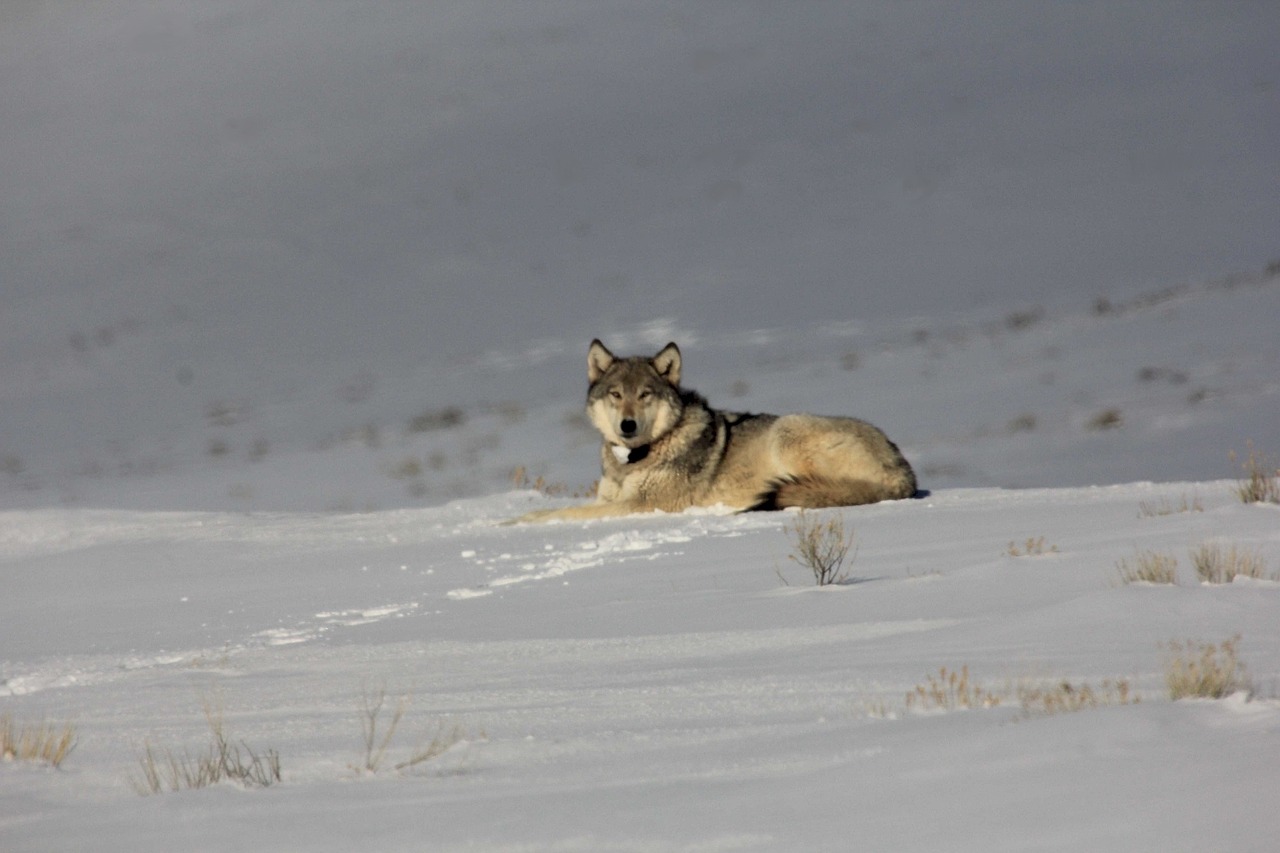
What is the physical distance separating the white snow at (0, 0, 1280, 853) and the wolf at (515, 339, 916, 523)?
2.00 ft

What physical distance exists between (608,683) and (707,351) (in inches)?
958

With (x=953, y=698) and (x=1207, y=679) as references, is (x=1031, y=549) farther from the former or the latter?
(x=1207, y=679)

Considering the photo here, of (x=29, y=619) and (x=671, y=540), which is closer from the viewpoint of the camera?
(x=29, y=619)

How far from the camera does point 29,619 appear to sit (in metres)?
8.08

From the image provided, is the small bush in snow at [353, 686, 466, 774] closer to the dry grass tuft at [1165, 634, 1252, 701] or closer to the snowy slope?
the snowy slope

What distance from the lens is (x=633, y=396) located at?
11.6 meters

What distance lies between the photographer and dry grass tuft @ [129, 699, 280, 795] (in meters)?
3.64

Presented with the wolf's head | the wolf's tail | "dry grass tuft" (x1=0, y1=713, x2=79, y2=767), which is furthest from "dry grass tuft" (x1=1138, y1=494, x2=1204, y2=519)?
"dry grass tuft" (x1=0, y1=713, x2=79, y2=767)

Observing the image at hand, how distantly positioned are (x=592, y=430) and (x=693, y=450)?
795 cm

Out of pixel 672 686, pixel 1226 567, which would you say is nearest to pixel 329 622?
pixel 672 686

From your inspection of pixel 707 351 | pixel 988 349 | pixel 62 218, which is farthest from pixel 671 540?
pixel 62 218

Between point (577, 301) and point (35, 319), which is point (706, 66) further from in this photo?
point (35, 319)

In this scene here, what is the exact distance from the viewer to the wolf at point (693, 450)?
11117mm

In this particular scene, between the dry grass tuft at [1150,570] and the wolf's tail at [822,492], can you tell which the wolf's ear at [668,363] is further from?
the dry grass tuft at [1150,570]
